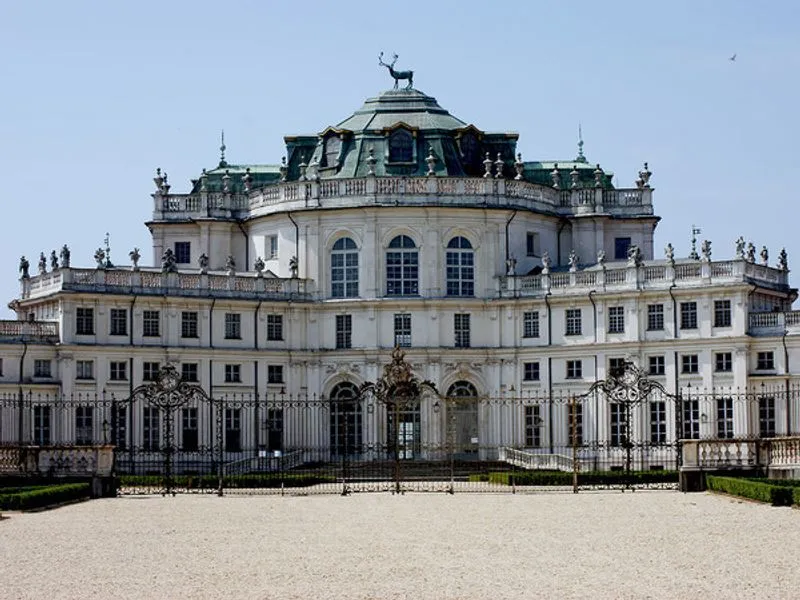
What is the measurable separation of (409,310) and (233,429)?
9778 millimetres

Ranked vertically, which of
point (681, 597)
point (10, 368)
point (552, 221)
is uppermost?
point (552, 221)

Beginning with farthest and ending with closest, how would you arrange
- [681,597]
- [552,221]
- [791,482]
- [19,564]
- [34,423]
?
[552,221] < [34,423] < [791,482] < [19,564] < [681,597]

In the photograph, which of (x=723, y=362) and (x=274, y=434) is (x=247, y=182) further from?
(x=723, y=362)

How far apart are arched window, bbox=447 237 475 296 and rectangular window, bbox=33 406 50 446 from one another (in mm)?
19669

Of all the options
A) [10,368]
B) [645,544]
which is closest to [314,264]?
[10,368]

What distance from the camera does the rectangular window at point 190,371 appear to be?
85.4 meters

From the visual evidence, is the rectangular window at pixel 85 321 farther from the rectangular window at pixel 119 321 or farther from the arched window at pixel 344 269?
the arched window at pixel 344 269

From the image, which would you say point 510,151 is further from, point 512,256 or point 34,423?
point 34,423

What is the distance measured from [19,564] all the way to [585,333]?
180 ft

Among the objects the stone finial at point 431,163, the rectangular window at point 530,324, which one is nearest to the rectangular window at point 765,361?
the rectangular window at point 530,324

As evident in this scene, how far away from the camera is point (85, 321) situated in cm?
8331

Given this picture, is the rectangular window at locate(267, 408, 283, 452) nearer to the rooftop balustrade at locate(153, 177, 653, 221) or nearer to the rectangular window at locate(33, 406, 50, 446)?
the rooftop balustrade at locate(153, 177, 653, 221)

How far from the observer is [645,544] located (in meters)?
36.7

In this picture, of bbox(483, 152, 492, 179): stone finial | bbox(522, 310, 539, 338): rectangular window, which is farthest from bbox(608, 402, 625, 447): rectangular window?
bbox(483, 152, 492, 179): stone finial
